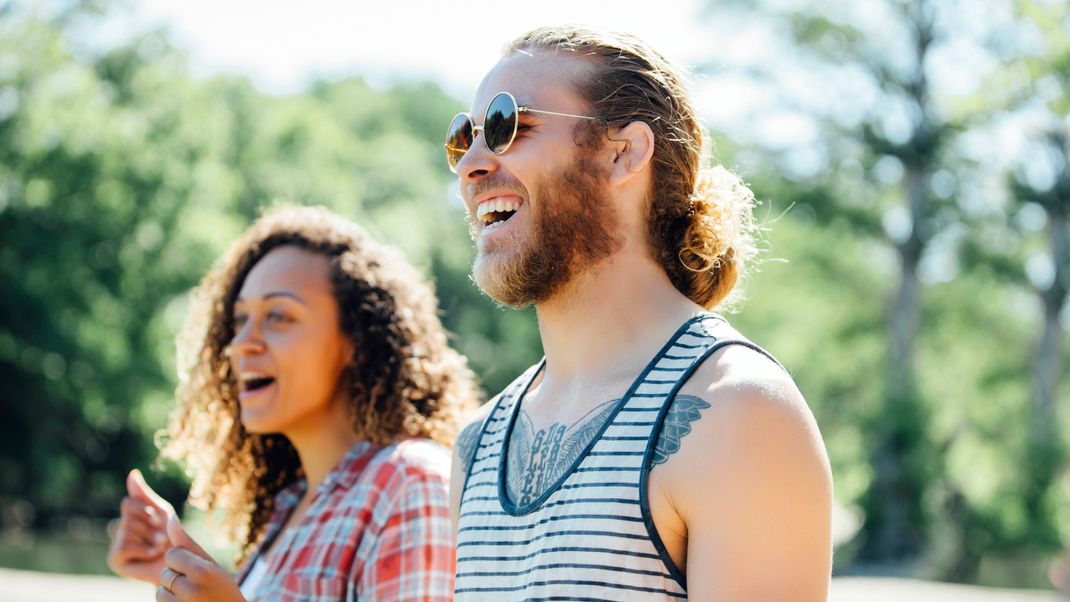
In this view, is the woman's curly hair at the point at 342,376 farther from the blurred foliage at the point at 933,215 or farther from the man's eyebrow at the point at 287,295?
the blurred foliage at the point at 933,215

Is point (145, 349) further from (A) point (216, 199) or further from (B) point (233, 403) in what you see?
(B) point (233, 403)

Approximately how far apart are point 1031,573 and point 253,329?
59.2ft

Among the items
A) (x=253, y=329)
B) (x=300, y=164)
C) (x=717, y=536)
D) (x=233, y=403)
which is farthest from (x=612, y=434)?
(x=300, y=164)

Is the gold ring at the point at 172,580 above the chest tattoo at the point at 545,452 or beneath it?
beneath

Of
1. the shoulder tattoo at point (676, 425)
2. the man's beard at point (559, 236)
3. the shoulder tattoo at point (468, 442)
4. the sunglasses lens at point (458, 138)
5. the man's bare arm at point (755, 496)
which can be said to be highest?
the sunglasses lens at point (458, 138)

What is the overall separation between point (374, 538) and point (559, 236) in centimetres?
120

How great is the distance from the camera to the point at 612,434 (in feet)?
6.40

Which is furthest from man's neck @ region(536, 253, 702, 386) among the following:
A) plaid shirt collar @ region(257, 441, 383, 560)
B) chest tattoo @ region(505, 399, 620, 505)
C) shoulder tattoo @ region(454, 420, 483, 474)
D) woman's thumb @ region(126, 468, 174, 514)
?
woman's thumb @ region(126, 468, 174, 514)

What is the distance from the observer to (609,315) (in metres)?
2.19

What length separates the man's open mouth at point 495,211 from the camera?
7.32 ft

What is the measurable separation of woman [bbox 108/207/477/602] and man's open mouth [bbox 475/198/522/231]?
3.31ft

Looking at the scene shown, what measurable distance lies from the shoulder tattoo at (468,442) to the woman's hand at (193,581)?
58 centimetres

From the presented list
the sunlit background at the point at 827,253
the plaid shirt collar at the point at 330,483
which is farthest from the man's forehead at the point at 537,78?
the sunlit background at the point at 827,253

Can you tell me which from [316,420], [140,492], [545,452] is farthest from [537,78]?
[140,492]
